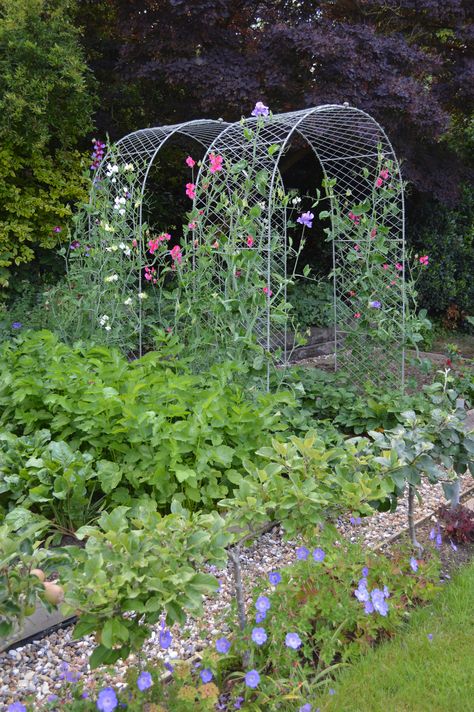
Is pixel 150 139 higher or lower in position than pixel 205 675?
higher

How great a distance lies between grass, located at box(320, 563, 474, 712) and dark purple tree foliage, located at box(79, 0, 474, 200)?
203 inches

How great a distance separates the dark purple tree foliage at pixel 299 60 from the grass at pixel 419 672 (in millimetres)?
5150

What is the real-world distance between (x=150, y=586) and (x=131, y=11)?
21.9 feet

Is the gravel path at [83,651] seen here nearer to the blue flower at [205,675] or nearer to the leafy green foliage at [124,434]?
the blue flower at [205,675]

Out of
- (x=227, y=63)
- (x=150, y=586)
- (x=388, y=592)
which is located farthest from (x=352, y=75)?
(x=150, y=586)

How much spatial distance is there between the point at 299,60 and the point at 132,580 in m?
5.87

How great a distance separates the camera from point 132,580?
168cm

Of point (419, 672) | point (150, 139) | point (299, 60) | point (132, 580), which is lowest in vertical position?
point (419, 672)

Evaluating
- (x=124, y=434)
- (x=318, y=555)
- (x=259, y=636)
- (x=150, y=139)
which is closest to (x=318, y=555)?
(x=318, y=555)

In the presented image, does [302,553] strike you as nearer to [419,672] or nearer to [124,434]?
[419,672]

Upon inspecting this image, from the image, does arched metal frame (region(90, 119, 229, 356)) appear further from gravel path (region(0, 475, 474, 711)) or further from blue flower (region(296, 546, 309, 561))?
blue flower (region(296, 546, 309, 561))

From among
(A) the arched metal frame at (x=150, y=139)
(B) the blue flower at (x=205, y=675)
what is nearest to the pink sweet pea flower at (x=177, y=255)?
(A) the arched metal frame at (x=150, y=139)

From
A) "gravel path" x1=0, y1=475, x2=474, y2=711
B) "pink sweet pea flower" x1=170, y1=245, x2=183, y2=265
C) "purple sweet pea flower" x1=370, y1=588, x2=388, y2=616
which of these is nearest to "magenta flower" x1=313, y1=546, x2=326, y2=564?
"purple sweet pea flower" x1=370, y1=588, x2=388, y2=616

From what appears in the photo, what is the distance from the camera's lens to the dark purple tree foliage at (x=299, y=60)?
246 inches
